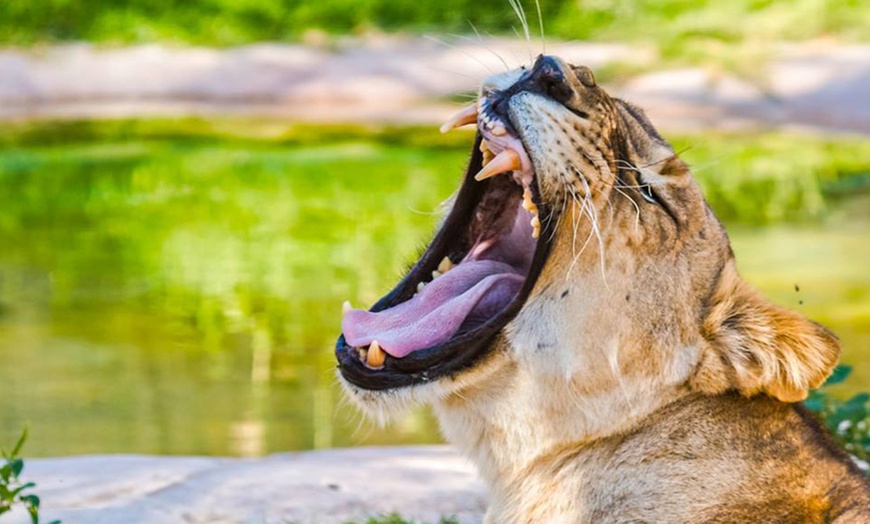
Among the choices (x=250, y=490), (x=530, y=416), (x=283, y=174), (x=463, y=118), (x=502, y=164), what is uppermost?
(x=283, y=174)

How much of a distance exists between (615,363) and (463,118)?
593mm

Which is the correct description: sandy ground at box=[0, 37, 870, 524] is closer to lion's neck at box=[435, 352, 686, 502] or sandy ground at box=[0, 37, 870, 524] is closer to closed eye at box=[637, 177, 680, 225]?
closed eye at box=[637, 177, 680, 225]

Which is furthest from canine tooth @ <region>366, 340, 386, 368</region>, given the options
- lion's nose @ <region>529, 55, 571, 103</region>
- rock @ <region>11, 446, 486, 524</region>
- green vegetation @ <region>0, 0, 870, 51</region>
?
green vegetation @ <region>0, 0, 870, 51</region>

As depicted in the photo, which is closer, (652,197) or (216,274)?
(652,197)

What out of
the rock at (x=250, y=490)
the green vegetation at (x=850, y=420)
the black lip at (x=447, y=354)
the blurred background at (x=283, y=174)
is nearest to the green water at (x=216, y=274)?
the blurred background at (x=283, y=174)

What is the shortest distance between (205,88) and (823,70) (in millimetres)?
6424

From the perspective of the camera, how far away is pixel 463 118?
3.12 metres

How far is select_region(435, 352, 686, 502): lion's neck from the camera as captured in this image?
2.97 meters

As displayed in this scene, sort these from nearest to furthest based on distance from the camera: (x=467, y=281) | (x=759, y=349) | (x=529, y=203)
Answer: (x=759, y=349) → (x=529, y=203) → (x=467, y=281)

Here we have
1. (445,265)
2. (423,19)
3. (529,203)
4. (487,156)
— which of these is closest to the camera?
(529,203)

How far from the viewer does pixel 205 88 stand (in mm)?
16438

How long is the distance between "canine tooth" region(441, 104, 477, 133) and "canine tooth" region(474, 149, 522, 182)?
0.13 metres

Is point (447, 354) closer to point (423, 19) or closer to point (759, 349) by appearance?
point (759, 349)

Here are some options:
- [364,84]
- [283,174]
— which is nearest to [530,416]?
[283,174]
